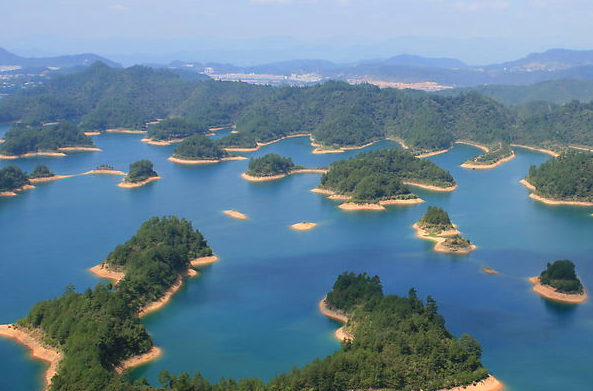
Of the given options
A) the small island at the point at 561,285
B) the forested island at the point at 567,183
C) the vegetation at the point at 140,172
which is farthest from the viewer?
the vegetation at the point at 140,172

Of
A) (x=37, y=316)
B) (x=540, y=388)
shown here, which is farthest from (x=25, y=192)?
(x=540, y=388)

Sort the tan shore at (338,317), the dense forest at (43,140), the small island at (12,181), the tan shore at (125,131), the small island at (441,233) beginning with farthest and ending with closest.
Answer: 1. the tan shore at (125,131)
2. the dense forest at (43,140)
3. the small island at (12,181)
4. the small island at (441,233)
5. the tan shore at (338,317)

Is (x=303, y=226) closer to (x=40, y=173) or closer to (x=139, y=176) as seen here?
(x=139, y=176)

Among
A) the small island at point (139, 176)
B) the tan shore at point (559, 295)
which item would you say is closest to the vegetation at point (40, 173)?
the small island at point (139, 176)

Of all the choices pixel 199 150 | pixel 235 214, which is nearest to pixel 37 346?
pixel 235 214

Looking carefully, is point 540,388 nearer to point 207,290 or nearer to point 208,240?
point 207,290

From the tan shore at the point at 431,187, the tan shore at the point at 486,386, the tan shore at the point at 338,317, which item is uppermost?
the tan shore at the point at 486,386

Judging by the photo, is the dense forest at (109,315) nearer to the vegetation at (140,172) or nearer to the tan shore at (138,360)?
the tan shore at (138,360)
